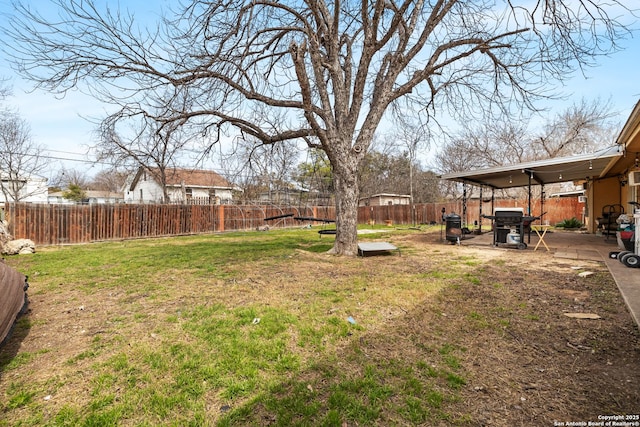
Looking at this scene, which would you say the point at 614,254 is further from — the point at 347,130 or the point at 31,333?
the point at 31,333

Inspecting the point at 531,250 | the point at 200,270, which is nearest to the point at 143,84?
the point at 200,270

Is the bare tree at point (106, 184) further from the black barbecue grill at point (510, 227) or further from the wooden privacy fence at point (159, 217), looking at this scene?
the black barbecue grill at point (510, 227)

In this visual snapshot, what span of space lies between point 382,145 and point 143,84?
26878 millimetres

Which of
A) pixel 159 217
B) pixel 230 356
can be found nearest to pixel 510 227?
pixel 230 356

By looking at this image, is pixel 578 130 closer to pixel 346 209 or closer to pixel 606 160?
pixel 606 160

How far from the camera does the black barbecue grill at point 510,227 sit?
849 centimetres

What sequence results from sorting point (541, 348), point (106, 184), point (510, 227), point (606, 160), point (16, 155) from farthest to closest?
1. point (106, 184)
2. point (16, 155)
3. point (510, 227)
4. point (606, 160)
5. point (541, 348)

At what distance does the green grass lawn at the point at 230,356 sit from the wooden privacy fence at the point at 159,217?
20.6 feet

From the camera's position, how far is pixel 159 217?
14344mm

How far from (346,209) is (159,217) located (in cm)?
1129

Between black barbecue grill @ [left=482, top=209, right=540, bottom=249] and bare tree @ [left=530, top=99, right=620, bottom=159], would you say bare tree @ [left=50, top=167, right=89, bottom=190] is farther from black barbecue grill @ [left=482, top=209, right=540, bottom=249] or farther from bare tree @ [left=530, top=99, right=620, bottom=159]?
bare tree @ [left=530, top=99, right=620, bottom=159]

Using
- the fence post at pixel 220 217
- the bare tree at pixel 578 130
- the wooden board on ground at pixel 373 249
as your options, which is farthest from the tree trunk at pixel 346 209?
the bare tree at pixel 578 130

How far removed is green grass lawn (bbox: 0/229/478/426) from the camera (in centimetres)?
186

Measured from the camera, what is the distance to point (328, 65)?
6688 mm
